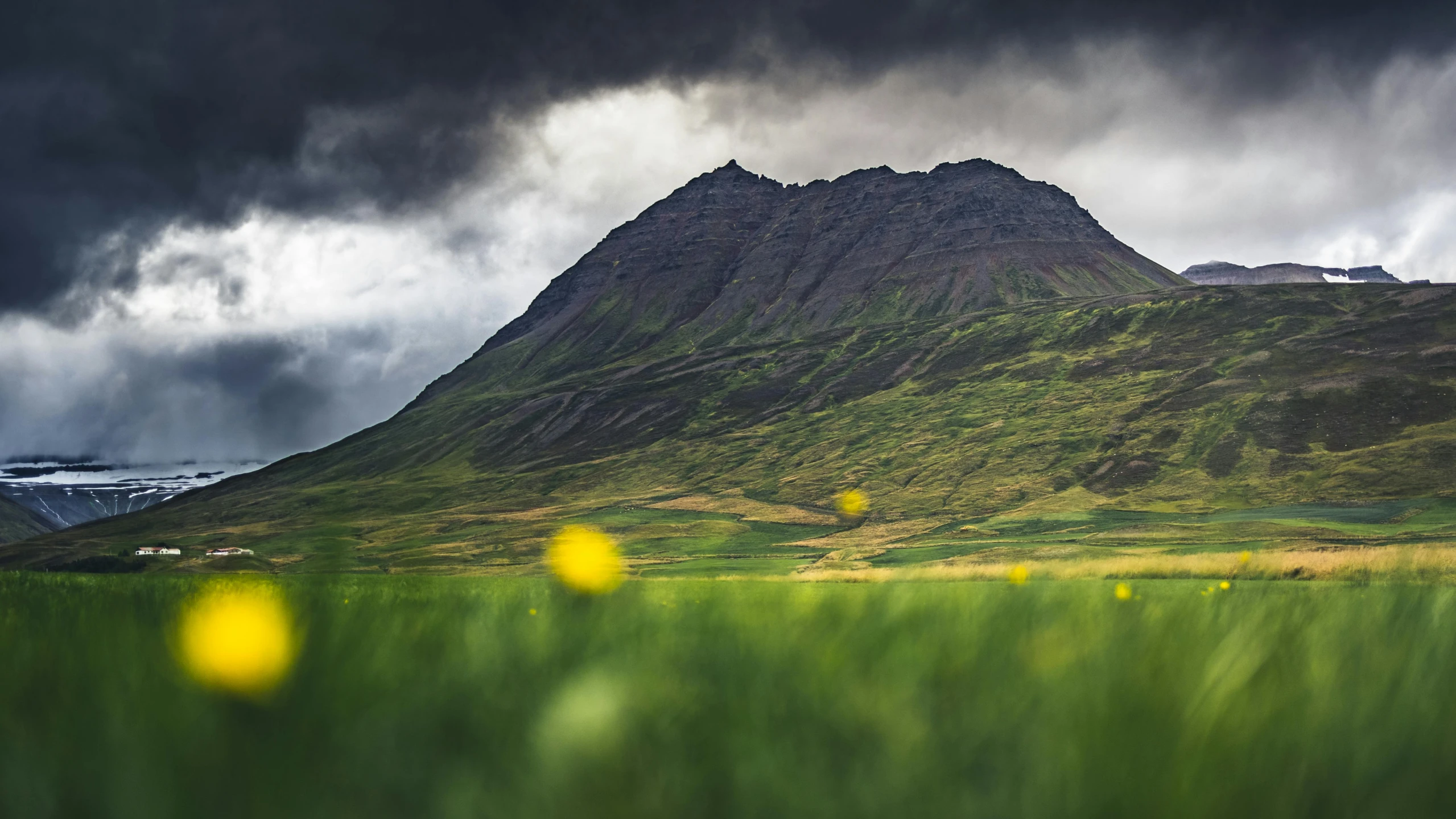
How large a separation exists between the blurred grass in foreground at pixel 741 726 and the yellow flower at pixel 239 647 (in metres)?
0.06

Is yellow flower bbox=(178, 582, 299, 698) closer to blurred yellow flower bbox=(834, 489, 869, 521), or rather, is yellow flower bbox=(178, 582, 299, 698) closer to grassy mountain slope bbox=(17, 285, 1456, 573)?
grassy mountain slope bbox=(17, 285, 1456, 573)

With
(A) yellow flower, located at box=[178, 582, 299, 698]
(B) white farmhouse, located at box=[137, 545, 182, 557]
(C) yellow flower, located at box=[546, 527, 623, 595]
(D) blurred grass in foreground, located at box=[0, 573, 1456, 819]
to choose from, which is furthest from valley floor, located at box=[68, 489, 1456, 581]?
(A) yellow flower, located at box=[178, 582, 299, 698]

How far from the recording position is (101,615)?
3.57 m

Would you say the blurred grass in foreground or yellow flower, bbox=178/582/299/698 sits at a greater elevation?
yellow flower, bbox=178/582/299/698

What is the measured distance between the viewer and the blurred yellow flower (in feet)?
505

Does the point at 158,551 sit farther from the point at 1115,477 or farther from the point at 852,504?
the point at 1115,477

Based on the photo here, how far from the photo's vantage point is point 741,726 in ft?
5.76

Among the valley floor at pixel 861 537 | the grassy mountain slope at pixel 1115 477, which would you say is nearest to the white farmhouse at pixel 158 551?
the valley floor at pixel 861 537

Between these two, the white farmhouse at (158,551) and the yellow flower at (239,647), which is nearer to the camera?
the yellow flower at (239,647)

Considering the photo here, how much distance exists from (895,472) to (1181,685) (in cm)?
17368

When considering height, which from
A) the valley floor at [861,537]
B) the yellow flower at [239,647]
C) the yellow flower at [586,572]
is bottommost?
the valley floor at [861,537]

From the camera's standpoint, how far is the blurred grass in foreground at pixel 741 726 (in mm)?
1330

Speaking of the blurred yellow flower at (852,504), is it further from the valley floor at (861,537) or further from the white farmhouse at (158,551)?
the white farmhouse at (158,551)

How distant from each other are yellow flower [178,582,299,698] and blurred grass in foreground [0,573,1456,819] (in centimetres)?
6
